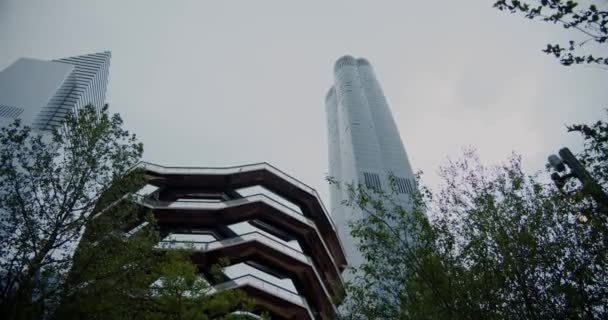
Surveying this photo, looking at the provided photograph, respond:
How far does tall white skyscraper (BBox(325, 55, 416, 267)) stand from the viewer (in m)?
84.1

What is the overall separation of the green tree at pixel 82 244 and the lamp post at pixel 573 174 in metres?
9.49

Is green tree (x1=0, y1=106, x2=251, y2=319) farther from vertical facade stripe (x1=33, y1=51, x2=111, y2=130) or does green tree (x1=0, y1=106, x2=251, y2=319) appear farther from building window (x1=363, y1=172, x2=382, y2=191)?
vertical facade stripe (x1=33, y1=51, x2=111, y2=130)

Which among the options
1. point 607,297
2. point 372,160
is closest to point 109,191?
point 607,297

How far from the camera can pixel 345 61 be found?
418ft

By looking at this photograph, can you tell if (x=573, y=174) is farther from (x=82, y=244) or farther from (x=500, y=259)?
(x=82, y=244)

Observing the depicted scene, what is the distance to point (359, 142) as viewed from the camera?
9350 centimetres

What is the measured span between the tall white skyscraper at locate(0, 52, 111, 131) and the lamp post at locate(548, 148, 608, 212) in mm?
94321

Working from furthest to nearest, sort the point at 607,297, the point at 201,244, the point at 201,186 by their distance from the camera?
the point at 201,186 → the point at 201,244 → the point at 607,297

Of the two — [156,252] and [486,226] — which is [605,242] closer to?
[486,226]

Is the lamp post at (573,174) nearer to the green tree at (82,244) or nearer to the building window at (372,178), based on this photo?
the green tree at (82,244)

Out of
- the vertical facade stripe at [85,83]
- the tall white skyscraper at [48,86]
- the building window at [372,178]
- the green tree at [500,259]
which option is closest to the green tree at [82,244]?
the green tree at [500,259]

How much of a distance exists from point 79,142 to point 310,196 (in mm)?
21763

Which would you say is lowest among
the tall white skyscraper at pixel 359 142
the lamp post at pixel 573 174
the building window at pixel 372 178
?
the lamp post at pixel 573 174

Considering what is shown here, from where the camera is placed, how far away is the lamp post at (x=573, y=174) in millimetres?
6618
